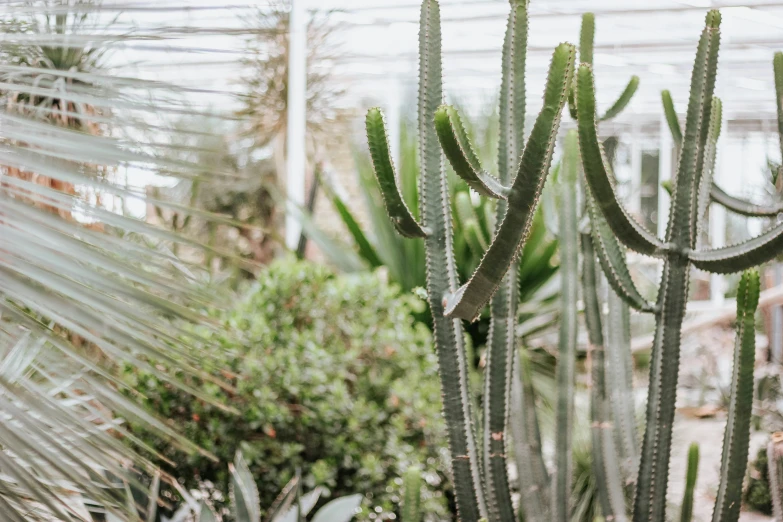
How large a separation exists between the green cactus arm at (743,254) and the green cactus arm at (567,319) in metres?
0.34

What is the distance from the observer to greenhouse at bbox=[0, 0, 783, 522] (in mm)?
584

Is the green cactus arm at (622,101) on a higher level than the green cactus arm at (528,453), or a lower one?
higher

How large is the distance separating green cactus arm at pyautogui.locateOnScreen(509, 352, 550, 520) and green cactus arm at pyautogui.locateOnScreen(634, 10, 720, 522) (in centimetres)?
31

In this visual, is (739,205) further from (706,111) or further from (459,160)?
(459,160)

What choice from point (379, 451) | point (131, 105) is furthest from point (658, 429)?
point (131, 105)

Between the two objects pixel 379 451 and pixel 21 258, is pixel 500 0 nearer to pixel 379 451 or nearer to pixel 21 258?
pixel 379 451

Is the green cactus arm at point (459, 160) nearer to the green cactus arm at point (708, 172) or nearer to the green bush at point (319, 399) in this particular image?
the green cactus arm at point (708, 172)

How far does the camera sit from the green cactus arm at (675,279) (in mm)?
1299

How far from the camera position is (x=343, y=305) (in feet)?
7.39

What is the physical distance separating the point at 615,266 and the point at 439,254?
397 mm

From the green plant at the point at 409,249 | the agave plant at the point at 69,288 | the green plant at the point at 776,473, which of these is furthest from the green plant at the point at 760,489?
the agave plant at the point at 69,288

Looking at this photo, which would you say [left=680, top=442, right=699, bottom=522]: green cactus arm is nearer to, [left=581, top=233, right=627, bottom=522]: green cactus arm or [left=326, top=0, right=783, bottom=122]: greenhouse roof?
[left=581, top=233, right=627, bottom=522]: green cactus arm

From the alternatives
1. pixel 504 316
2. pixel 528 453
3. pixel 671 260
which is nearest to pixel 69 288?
pixel 504 316

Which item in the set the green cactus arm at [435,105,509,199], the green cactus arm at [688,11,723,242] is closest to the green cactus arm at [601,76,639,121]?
the green cactus arm at [688,11,723,242]
